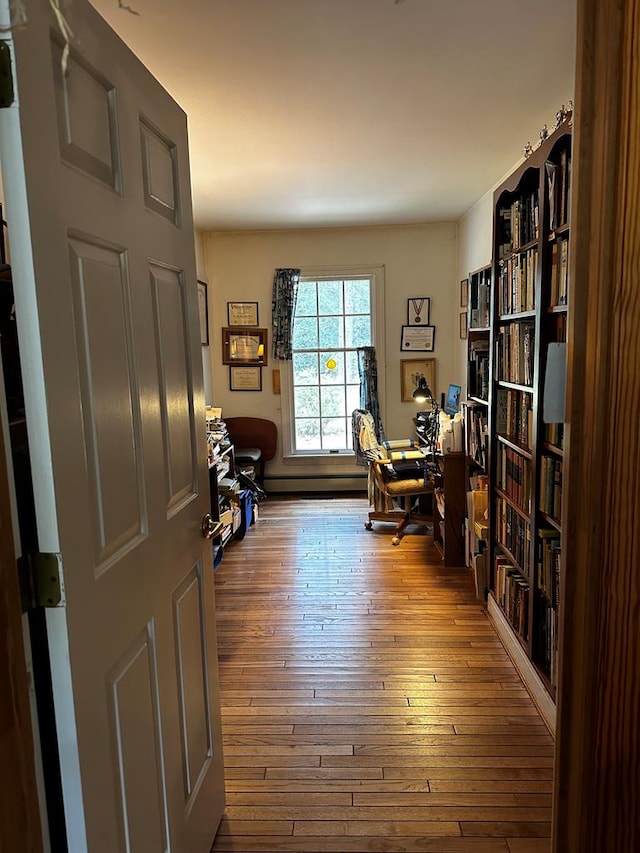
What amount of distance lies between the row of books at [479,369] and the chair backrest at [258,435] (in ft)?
8.69

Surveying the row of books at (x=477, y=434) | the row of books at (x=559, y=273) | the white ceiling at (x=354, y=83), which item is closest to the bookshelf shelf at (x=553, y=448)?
the row of books at (x=559, y=273)

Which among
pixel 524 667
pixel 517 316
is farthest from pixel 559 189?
pixel 524 667

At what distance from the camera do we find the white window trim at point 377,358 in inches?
223

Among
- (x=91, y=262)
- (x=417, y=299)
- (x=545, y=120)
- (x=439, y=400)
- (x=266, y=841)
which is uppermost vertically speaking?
(x=545, y=120)

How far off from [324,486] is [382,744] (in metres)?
3.87

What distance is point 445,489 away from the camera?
12.4 ft

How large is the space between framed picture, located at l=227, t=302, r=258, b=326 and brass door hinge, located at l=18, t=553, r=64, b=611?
5.04 m

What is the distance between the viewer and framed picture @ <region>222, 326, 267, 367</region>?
19.0 feet

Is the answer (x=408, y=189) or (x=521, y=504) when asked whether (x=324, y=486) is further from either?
(x=521, y=504)

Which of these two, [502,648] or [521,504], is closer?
[521,504]

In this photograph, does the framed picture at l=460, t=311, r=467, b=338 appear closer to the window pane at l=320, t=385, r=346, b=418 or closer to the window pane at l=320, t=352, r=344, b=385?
the window pane at l=320, t=352, r=344, b=385

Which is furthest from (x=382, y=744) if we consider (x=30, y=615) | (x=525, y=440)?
(x=30, y=615)

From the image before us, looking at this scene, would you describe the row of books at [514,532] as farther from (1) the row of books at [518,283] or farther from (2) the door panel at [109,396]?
(2) the door panel at [109,396]

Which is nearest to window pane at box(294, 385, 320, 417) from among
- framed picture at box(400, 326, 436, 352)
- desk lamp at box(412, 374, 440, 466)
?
framed picture at box(400, 326, 436, 352)
